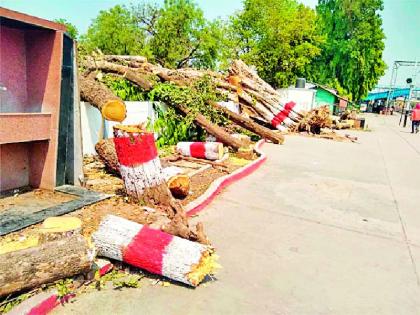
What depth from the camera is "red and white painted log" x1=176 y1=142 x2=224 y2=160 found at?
28.0 ft

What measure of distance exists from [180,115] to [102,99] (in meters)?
3.69

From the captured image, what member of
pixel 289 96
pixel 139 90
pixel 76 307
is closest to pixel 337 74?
pixel 289 96

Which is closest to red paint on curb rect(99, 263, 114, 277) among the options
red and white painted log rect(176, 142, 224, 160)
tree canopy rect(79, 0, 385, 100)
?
red and white painted log rect(176, 142, 224, 160)

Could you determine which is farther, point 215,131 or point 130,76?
point 215,131

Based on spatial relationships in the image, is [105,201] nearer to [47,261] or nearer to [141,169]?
[141,169]

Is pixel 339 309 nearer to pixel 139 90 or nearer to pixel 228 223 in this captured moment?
pixel 228 223

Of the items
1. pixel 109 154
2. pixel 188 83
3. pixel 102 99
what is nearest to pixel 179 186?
pixel 109 154

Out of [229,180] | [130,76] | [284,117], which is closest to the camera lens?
[229,180]

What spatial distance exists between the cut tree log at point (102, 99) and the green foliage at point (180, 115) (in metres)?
2.75

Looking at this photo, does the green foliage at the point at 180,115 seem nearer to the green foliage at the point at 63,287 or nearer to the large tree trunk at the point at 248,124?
the large tree trunk at the point at 248,124

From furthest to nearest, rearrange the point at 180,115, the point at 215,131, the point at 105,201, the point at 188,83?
the point at 188,83
the point at 180,115
the point at 215,131
the point at 105,201

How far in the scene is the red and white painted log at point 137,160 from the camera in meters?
4.82

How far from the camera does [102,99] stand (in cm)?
693

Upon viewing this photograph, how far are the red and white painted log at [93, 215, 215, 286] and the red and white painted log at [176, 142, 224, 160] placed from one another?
202 inches
